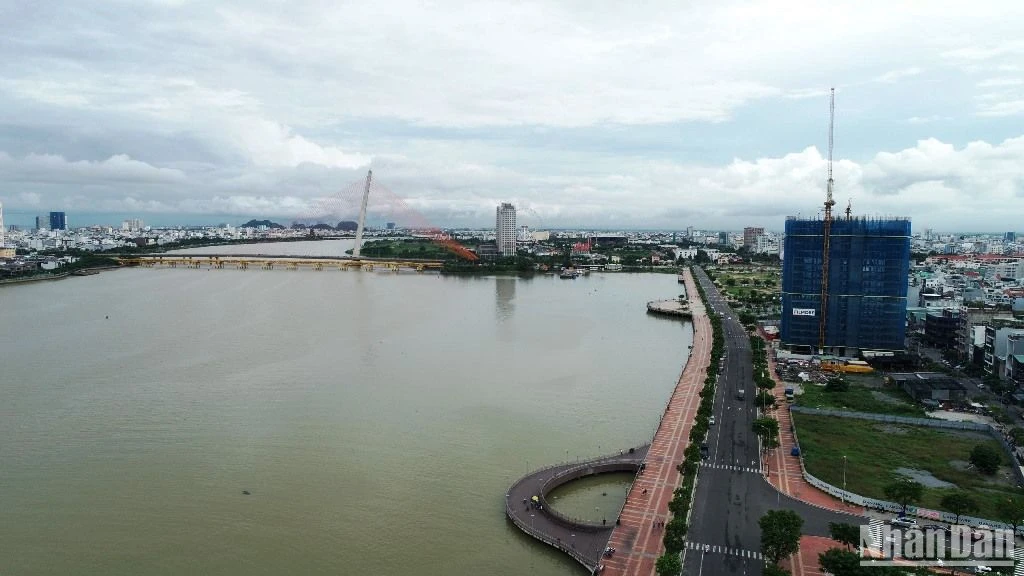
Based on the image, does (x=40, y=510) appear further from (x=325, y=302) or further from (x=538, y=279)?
(x=538, y=279)

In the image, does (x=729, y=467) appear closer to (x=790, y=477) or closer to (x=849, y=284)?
(x=790, y=477)

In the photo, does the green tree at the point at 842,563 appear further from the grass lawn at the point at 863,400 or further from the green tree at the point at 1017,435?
the grass lawn at the point at 863,400

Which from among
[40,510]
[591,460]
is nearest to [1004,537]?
[591,460]

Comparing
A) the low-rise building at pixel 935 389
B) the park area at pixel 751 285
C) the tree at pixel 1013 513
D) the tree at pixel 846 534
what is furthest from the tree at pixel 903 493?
the park area at pixel 751 285

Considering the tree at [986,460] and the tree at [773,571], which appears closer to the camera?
the tree at [773,571]

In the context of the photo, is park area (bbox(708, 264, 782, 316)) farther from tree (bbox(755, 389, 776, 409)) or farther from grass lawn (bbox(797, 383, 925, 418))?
tree (bbox(755, 389, 776, 409))

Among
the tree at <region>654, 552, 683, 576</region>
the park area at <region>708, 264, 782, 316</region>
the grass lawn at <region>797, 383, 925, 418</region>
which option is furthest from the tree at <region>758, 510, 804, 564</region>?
the park area at <region>708, 264, 782, 316</region>

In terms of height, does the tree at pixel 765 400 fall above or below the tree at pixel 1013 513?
above
